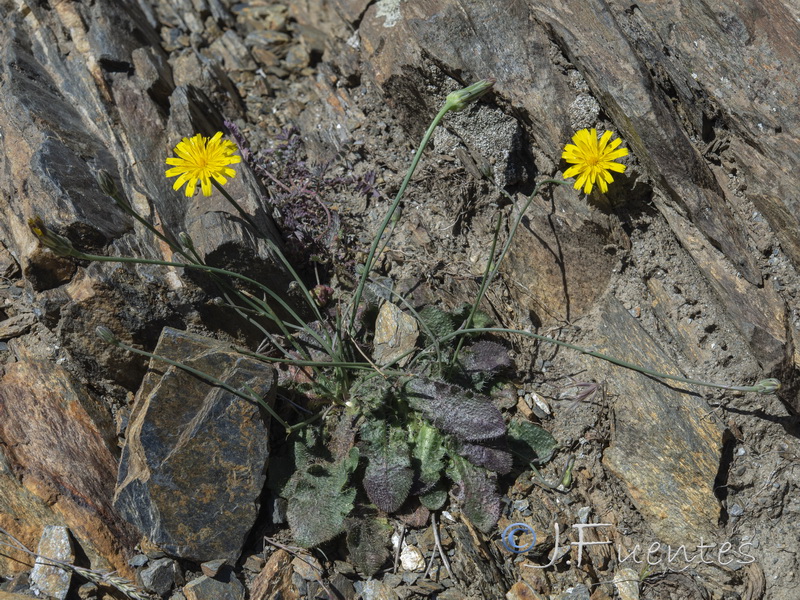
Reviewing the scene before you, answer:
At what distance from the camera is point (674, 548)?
11.0ft

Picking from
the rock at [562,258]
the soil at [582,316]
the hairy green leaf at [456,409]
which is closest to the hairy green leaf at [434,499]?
the soil at [582,316]

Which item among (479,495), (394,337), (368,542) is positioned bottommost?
(368,542)

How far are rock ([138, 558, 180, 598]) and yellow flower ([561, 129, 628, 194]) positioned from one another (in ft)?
9.41

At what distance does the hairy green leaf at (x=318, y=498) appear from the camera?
3.26 m

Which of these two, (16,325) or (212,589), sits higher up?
(16,325)

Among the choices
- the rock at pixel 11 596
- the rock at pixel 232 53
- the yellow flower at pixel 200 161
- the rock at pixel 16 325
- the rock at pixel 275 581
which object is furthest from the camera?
the rock at pixel 232 53

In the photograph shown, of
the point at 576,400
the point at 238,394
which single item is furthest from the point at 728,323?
the point at 238,394

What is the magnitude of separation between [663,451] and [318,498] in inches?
73.9

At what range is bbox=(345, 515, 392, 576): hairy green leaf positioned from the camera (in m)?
3.23

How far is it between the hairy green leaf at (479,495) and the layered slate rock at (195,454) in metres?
1.07

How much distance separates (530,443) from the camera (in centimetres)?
360

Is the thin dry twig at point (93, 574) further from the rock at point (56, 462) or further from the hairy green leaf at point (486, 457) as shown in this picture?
the hairy green leaf at point (486, 457)

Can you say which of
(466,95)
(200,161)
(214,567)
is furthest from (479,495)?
(200,161)

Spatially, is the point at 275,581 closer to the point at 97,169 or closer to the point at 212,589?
the point at 212,589
